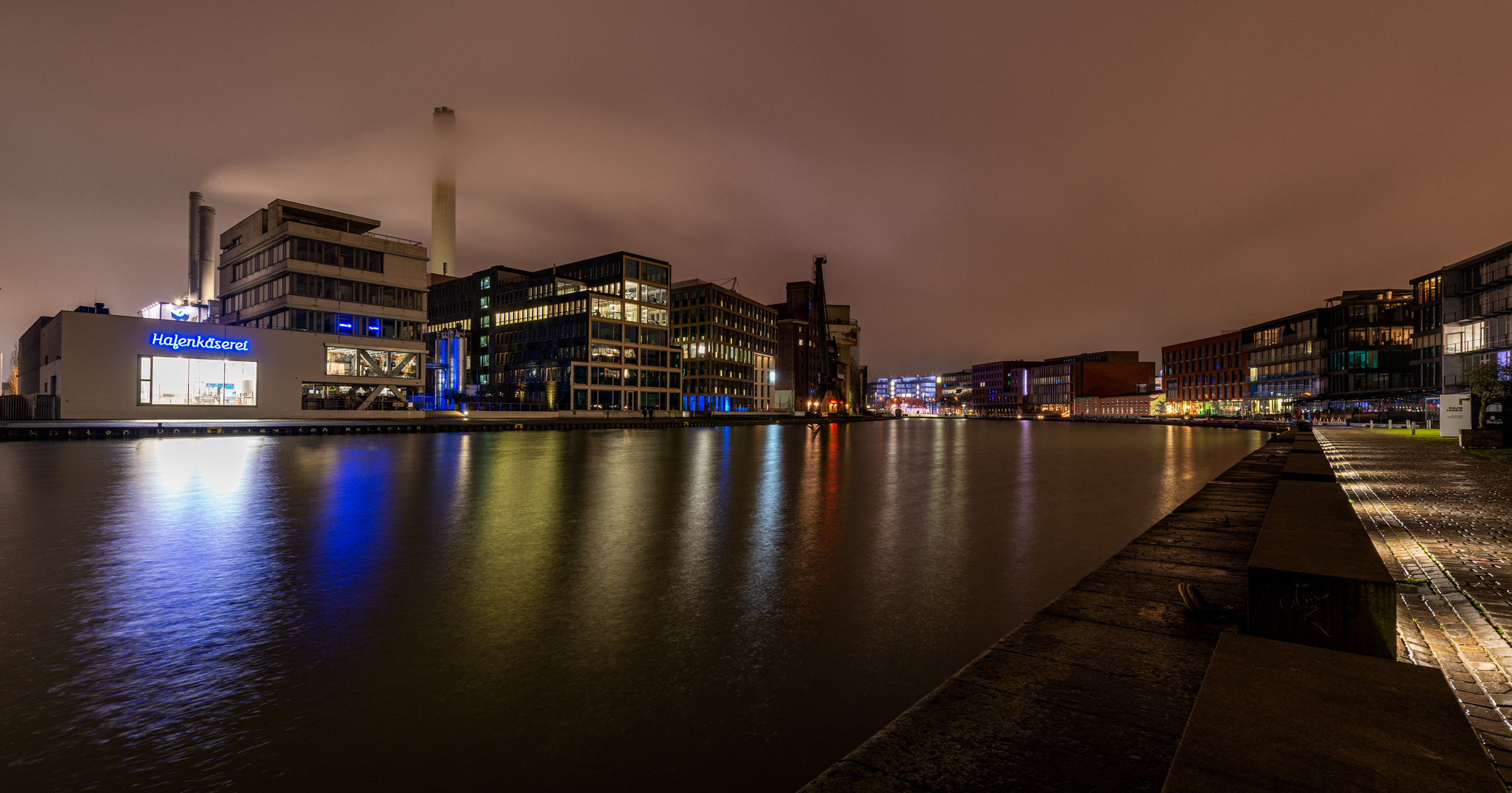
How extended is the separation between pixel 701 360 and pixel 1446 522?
11869 centimetres

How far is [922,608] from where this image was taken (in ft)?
26.0

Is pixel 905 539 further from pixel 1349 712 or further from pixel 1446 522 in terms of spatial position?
pixel 1349 712

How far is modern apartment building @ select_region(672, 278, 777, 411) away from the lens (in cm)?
12625

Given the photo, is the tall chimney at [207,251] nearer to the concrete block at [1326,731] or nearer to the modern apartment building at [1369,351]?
the concrete block at [1326,731]

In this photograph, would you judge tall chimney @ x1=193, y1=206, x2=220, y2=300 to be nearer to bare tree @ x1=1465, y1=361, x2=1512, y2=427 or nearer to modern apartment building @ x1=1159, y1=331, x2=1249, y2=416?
bare tree @ x1=1465, y1=361, x2=1512, y2=427

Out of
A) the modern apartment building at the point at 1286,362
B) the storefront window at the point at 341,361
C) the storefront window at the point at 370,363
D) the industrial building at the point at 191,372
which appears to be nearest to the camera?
the industrial building at the point at 191,372

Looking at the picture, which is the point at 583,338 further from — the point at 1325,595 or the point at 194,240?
the point at 1325,595

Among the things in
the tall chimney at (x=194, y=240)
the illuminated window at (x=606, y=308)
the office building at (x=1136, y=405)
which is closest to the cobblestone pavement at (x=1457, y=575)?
the illuminated window at (x=606, y=308)

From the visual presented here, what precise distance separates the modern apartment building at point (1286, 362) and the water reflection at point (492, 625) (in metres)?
121

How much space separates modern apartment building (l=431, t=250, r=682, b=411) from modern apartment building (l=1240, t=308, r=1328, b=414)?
104m

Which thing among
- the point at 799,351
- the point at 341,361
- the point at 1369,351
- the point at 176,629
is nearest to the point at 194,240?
the point at 341,361

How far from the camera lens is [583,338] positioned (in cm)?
9681

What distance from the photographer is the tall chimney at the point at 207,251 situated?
94188 mm

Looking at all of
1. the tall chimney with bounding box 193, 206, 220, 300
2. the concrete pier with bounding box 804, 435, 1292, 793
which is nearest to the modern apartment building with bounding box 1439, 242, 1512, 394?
the concrete pier with bounding box 804, 435, 1292, 793
